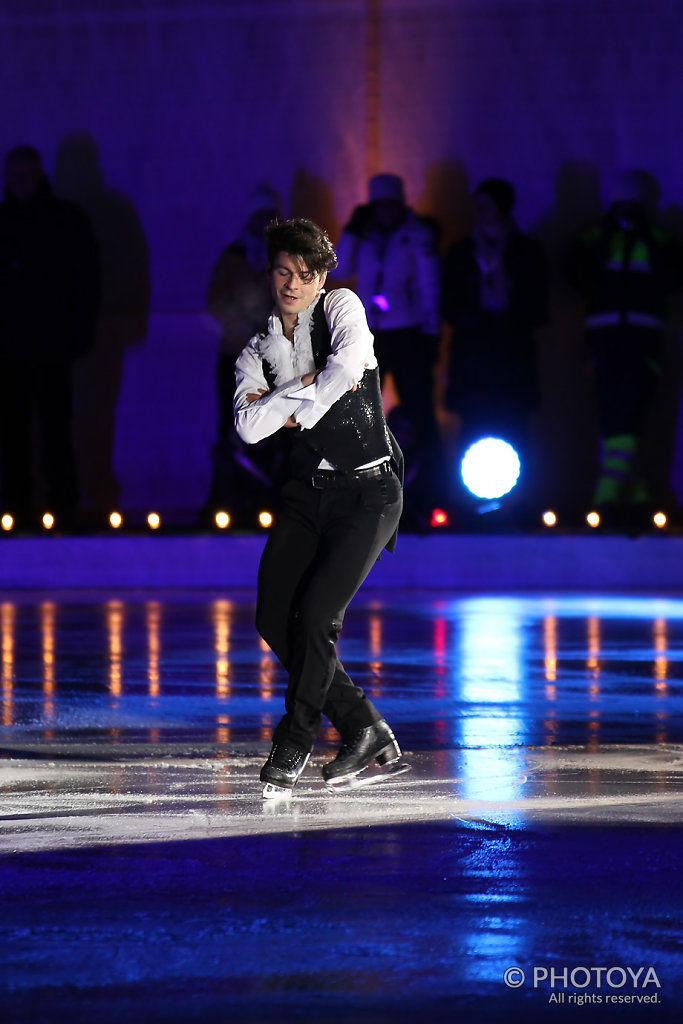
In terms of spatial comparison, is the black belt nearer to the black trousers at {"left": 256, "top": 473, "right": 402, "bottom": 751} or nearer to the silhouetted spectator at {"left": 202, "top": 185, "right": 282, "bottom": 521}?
the black trousers at {"left": 256, "top": 473, "right": 402, "bottom": 751}

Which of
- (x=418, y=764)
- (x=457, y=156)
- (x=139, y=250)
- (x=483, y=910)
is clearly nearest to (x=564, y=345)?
(x=457, y=156)

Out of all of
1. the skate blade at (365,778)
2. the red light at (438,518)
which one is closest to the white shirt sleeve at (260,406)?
the skate blade at (365,778)

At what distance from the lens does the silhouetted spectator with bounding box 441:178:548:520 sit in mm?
14305

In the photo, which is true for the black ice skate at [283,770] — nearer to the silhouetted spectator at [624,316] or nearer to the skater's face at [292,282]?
the skater's face at [292,282]

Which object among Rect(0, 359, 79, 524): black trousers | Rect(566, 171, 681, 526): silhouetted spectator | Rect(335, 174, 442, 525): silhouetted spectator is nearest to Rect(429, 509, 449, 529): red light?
Rect(335, 174, 442, 525): silhouetted spectator

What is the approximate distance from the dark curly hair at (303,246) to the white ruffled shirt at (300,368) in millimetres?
140

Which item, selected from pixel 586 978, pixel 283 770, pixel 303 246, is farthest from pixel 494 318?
pixel 586 978

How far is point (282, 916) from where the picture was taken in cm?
394

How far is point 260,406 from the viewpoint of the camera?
214 inches

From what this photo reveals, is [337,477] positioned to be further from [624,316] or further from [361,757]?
[624,316]

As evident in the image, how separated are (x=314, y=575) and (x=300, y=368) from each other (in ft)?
2.12

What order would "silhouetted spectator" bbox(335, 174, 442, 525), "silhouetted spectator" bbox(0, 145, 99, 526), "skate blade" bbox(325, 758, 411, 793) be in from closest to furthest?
"skate blade" bbox(325, 758, 411, 793), "silhouetted spectator" bbox(335, 174, 442, 525), "silhouetted spectator" bbox(0, 145, 99, 526)

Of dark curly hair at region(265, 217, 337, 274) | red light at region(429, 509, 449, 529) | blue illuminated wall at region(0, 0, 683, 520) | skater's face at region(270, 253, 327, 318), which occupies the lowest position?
red light at region(429, 509, 449, 529)

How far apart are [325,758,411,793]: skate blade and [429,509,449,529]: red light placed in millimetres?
8372
